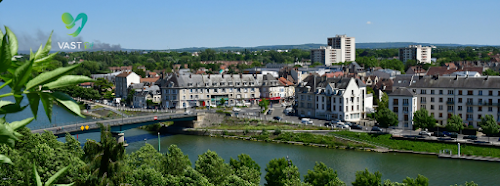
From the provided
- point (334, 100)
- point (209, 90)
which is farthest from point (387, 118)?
point (209, 90)

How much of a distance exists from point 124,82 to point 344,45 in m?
36.0

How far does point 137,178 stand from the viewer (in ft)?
26.8

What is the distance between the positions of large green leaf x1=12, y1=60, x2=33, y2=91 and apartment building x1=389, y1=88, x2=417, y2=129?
16.9 metres

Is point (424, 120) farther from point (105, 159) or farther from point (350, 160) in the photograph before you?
point (105, 159)

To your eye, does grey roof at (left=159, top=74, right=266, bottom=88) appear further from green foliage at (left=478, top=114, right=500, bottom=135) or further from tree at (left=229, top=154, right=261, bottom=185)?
tree at (left=229, top=154, right=261, bottom=185)

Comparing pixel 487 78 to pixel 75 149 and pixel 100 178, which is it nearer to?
pixel 75 149

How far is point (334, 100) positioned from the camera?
18641mm

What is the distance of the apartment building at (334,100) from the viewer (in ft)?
60.4

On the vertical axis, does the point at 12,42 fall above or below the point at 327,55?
below

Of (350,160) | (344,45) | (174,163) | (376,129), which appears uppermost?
(344,45)

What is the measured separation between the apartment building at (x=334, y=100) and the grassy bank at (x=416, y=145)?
2467 millimetres

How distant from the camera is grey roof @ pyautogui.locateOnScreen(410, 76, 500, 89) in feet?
53.7

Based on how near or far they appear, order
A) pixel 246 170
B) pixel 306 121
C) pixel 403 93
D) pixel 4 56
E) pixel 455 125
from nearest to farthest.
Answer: pixel 4 56, pixel 246 170, pixel 455 125, pixel 403 93, pixel 306 121

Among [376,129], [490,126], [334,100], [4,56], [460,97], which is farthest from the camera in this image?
[334,100]
